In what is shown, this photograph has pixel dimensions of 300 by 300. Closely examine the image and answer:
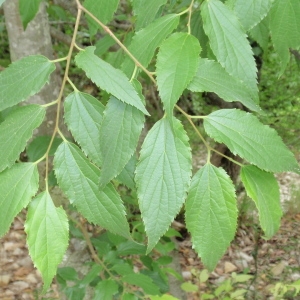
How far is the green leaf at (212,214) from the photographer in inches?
25.1

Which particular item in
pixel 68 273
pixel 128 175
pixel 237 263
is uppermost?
pixel 128 175

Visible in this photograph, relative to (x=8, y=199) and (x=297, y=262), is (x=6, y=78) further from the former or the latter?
(x=297, y=262)

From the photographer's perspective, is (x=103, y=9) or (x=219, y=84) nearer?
(x=219, y=84)

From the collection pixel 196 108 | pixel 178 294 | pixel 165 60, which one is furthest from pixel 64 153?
pixel 196 108

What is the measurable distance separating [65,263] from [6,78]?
974 mm

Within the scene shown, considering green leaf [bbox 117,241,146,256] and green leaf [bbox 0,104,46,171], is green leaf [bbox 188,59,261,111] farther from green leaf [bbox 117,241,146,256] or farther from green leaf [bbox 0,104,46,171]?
green leaf [bbox 117,241,146,256]

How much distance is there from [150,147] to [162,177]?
4cm

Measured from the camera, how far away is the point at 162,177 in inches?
23.9

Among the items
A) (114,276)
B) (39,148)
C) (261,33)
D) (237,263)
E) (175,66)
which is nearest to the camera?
(175,66)

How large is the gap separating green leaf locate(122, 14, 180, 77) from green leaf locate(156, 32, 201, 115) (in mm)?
41

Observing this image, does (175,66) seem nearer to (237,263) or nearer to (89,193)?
(89,193)

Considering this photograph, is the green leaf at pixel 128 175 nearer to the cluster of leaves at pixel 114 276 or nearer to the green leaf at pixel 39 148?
the green leaf at pixel 39 148

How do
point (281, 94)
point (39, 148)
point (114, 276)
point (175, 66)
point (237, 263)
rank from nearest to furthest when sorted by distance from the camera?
point (175, 66), point (39, 148), point (114, 276), point (237, 263), point (281, 94)

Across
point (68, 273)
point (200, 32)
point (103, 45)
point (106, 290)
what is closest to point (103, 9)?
point (200, 32)
